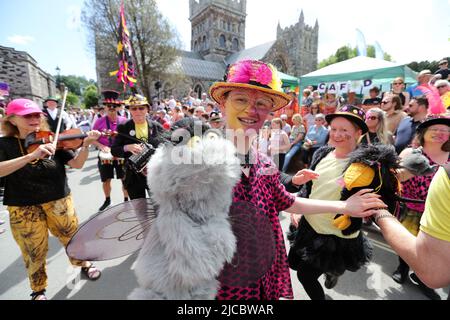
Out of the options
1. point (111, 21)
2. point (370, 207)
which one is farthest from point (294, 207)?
point (111, 21)

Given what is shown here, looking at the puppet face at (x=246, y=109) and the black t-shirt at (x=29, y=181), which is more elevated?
the puppet face at (x=246, y=109)

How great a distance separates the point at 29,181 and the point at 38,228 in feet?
1.63

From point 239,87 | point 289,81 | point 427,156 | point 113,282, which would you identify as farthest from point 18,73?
point 427,156

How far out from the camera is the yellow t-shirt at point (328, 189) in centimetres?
191

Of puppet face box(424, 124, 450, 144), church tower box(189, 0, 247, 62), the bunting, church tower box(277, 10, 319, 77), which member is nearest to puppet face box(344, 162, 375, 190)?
puppet face box(424, 124, 450, 144)

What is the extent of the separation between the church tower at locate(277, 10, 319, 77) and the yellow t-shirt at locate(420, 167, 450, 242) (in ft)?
160

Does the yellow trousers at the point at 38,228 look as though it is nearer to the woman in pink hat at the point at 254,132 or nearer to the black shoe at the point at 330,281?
the woman in pink hat at the point at 254,132

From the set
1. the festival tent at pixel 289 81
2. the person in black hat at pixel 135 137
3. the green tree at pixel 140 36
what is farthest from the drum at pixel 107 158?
the green tree at pixel 140 36

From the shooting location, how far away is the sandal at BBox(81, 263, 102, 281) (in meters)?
2.73

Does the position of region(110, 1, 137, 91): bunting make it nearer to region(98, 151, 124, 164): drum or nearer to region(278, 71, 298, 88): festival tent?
region(98, 151, 124, 164): drum

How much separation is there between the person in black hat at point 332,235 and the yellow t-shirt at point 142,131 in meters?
2.34

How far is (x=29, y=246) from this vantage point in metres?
2.22

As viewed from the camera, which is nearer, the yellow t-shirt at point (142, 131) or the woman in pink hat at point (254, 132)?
the woman in pink hat at point (254, 132)
